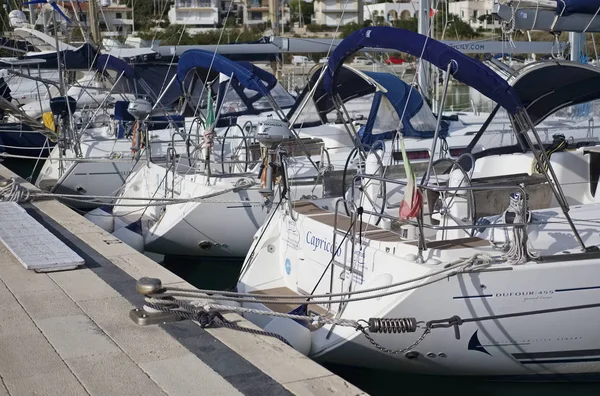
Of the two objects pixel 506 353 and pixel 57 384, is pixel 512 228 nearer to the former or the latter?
pixel 506 353

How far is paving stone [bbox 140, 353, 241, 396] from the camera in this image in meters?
5.32

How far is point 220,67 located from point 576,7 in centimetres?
676

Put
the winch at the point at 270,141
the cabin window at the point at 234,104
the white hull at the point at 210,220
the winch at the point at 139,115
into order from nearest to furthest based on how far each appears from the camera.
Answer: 1. the winch at the point at 270,141
2. the white hull at the point at 210,220
3. the winch at the point at 139,115
4. the cabin window at the point at 234,104

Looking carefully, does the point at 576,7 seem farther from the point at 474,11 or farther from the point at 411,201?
the point at 474,11

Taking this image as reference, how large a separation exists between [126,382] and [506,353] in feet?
11.4

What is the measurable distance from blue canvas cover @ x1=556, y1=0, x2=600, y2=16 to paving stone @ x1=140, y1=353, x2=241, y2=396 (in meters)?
6.42

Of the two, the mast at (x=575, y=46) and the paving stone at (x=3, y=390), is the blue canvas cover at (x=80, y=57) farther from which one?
the paving stone at (x=3, y=390)

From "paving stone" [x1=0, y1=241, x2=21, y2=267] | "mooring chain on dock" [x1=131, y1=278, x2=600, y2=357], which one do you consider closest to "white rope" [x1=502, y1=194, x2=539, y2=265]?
"mooring chain on dock" [x1=131, y1=278, x2=600, y2=357]

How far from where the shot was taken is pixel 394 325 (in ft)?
21.9

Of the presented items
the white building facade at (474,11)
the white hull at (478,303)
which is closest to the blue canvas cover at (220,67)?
the white hull at (478,303)

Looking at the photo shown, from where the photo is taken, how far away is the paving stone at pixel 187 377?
17.4 ft

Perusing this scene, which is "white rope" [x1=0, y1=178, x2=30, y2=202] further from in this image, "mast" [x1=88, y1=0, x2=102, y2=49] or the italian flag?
"mast" [x1=88, y1=0, x2=102, y2=49]

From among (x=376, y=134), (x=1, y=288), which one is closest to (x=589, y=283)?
(x=1, y=288)

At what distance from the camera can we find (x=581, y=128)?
52.1 ft
